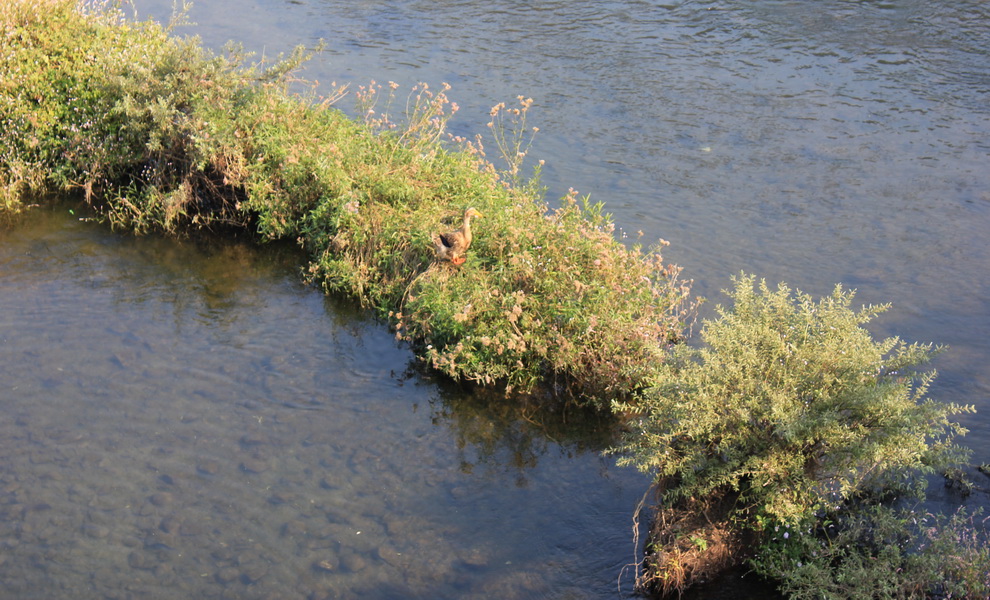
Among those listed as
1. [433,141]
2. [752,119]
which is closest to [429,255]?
[433,141]

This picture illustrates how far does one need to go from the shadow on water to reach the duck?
1224 mm

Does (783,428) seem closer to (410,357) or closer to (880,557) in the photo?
(880,557)

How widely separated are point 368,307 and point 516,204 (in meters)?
2.07

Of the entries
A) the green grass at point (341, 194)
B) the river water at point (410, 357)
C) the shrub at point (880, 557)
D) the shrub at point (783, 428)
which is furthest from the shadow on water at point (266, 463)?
the shrub at point (880, 557)

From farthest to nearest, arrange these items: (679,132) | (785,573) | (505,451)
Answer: (679,132) → (505,451) → (785,573)

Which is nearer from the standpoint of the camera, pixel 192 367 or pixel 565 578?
pixel 565 578

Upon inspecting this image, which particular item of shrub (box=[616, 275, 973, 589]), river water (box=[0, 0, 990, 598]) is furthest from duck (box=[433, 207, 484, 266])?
shrub (box=[616, 275, 973, 589])

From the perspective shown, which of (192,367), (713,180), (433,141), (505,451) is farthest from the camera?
(713,180)

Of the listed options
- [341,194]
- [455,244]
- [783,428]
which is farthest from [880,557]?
[341,194]

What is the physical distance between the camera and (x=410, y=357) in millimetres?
9367

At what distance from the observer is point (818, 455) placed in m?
6.46

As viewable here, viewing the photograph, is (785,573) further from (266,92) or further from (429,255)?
(266,92)

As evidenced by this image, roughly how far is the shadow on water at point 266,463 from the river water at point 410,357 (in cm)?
2

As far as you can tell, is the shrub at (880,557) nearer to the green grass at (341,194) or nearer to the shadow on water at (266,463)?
the shadow on water at (266,463)
